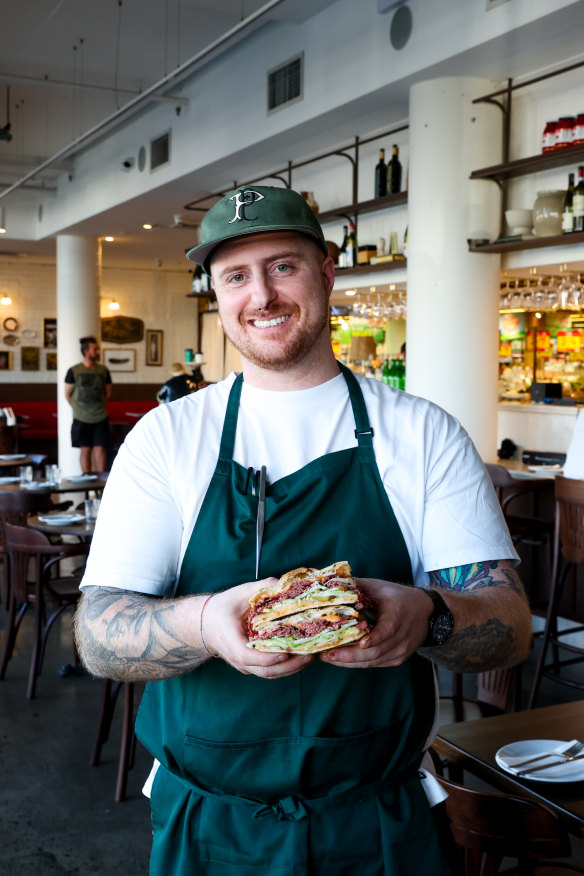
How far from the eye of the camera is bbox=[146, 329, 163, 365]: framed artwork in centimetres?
1778

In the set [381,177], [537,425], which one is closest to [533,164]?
[381,177]

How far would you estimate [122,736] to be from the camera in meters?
3.89

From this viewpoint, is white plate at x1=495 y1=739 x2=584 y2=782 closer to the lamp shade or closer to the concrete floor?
the concrete floor

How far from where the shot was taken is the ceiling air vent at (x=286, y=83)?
699 cm

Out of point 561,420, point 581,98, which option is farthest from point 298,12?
point 561,420

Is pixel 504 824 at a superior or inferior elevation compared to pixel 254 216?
inferior

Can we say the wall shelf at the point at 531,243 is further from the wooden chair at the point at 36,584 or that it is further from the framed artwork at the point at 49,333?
the framed artwork at the point at 49,333

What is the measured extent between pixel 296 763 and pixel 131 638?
0.33 metres

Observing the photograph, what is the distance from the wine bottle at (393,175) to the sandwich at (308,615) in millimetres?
6126

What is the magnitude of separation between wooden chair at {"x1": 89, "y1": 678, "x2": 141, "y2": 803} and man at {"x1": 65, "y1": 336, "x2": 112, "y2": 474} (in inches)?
294

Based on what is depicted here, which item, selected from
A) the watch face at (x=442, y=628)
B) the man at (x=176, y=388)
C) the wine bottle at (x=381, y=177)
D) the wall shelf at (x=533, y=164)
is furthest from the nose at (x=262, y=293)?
the man at (x=176, y=388)

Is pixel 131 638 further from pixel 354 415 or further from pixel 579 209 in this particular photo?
pixel 579 209

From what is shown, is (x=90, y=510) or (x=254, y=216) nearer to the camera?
(x=254, y=216)

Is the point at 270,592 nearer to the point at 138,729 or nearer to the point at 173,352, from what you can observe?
the point at 138,729
